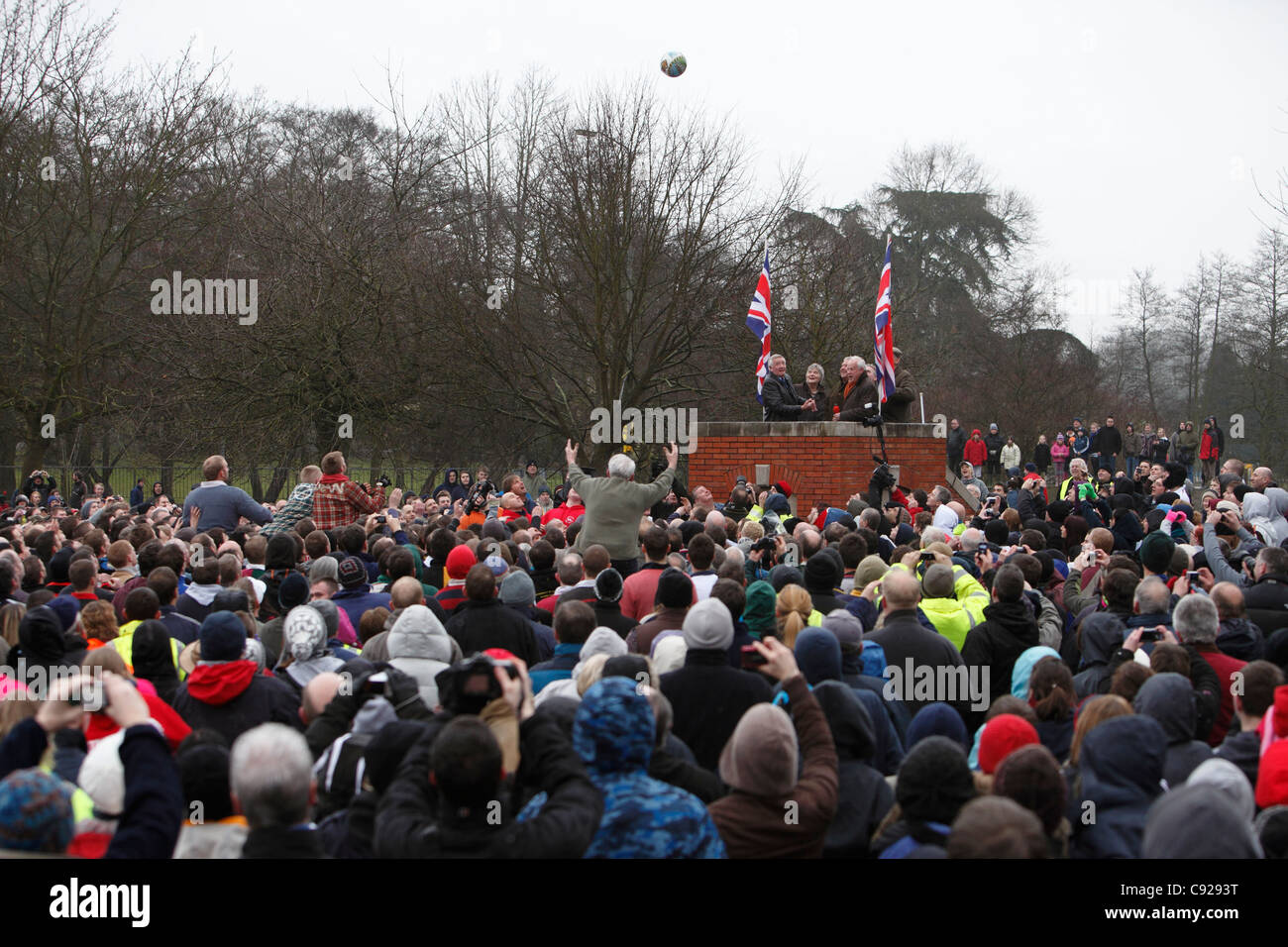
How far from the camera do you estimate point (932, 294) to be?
4616cm

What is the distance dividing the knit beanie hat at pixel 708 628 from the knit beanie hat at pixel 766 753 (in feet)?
3.78

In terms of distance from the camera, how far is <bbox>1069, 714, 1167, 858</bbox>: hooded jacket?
3988mm

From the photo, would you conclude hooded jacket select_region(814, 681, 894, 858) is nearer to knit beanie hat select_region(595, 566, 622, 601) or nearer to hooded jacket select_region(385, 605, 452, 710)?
hooded jacket select_region(385, 605, 452, 710)

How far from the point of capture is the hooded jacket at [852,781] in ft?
14.4

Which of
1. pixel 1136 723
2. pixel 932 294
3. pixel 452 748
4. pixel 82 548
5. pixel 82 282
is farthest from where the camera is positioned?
pixel 932 294

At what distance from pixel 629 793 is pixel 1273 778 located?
2390 millimetres

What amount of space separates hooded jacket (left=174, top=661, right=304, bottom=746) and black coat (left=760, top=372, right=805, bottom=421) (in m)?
12.8

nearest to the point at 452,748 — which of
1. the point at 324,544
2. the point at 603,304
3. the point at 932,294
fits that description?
the point at 324,544

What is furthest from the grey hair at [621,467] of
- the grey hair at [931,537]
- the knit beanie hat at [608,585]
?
the grey hair at [931,537]

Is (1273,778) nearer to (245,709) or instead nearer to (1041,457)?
(245,709)

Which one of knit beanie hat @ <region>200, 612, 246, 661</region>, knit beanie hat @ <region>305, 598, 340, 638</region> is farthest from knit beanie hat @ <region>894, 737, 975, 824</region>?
knit beanie hat @ <region>305, 598, 340, 638</region>
